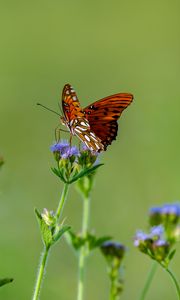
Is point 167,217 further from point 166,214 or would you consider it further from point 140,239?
point 140,239

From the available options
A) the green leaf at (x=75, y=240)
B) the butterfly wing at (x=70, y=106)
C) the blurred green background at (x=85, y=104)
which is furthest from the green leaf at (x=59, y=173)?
the butterfly wing at (x=70, y=106)

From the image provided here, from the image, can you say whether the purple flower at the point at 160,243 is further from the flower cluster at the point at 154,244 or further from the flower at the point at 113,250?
the flower at the point at 113,250

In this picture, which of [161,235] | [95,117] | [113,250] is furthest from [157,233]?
[95,117]

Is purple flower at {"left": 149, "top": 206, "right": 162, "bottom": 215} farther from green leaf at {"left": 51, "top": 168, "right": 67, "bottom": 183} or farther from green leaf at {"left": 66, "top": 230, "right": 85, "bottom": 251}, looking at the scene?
green leaf at {"left": 51, "top": 168, "right": 67, "bottom": 183}

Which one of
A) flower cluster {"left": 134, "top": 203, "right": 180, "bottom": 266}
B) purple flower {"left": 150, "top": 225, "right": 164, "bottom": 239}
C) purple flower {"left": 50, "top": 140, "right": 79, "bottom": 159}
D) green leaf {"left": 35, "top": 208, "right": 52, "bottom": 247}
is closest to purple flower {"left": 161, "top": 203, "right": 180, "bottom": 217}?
flower cluster {"left": 134, "top": 203, "right": 180, "bottom": 266}

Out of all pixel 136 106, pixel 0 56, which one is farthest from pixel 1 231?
pixel 0 56

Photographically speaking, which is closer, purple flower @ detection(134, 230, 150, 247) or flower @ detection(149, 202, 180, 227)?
purple flower @ detection(134, 230, 150, 247)

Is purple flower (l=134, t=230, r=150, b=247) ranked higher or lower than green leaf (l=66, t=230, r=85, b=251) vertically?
lower

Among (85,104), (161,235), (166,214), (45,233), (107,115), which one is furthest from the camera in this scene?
(85,104)
